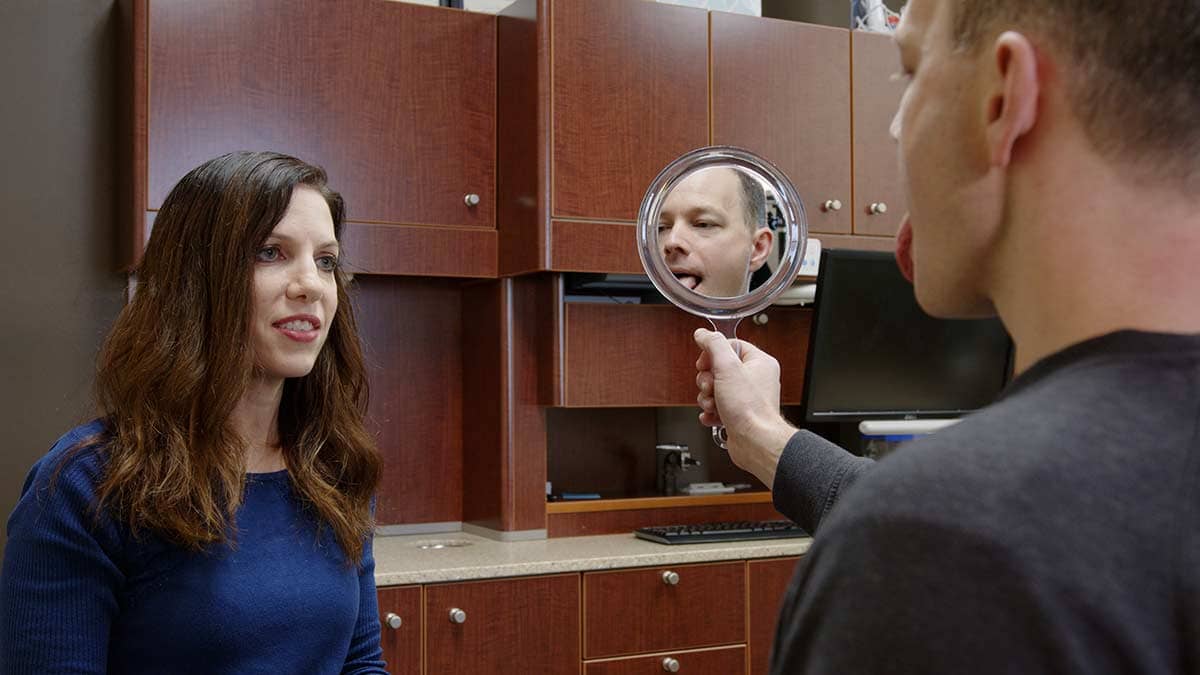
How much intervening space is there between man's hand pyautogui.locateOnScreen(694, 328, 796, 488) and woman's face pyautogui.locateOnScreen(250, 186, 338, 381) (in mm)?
608

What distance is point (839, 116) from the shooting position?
3359mm

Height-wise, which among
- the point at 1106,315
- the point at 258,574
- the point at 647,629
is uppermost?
the point at 1106,315

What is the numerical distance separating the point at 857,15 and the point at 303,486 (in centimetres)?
256

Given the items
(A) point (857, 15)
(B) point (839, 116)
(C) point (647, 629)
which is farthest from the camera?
(A) point (857, 15)

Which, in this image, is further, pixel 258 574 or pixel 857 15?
pixel 857 15

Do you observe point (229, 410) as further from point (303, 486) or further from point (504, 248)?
point (504, 248)

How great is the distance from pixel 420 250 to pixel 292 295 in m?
1.29

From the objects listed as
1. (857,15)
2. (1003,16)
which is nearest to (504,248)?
(857,15)

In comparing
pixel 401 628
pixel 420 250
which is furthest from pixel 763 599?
pixel 420 250

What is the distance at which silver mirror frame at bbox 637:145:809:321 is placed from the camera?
5.17ft

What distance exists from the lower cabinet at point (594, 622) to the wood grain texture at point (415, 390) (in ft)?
2.03

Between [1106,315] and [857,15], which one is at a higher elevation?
[857,15]

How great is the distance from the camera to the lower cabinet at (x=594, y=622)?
2.63 meters

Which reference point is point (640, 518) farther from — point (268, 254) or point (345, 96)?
point (268, 254)
